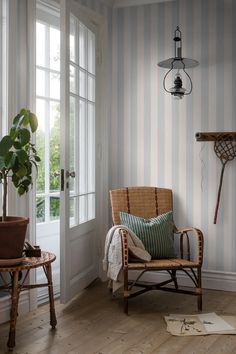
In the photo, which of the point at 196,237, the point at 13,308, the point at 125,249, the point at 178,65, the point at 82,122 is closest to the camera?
the point at 13,308

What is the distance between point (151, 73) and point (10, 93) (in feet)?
5.25

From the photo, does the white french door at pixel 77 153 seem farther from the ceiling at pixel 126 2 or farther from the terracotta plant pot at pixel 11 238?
the terracotta plant pot at pixel 11 238

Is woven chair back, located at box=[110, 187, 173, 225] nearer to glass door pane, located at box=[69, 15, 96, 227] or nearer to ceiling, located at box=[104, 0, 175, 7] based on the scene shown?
glass door pane, located at box=[69, 15, 96, 227]

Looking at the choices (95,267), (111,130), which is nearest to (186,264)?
(95,267)

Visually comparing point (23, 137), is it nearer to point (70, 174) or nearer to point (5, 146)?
point (5, 146)

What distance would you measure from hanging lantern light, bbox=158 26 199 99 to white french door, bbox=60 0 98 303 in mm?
679

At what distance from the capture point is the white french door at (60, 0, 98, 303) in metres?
3.74

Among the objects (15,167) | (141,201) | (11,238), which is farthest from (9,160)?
(141,201)

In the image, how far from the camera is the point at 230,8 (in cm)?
426

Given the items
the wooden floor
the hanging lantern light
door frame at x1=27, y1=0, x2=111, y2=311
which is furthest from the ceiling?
the wooden floor

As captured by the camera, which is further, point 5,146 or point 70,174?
point 70,174

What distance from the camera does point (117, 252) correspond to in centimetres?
377

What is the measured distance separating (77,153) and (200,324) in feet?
5.37

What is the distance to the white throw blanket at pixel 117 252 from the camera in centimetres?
374
